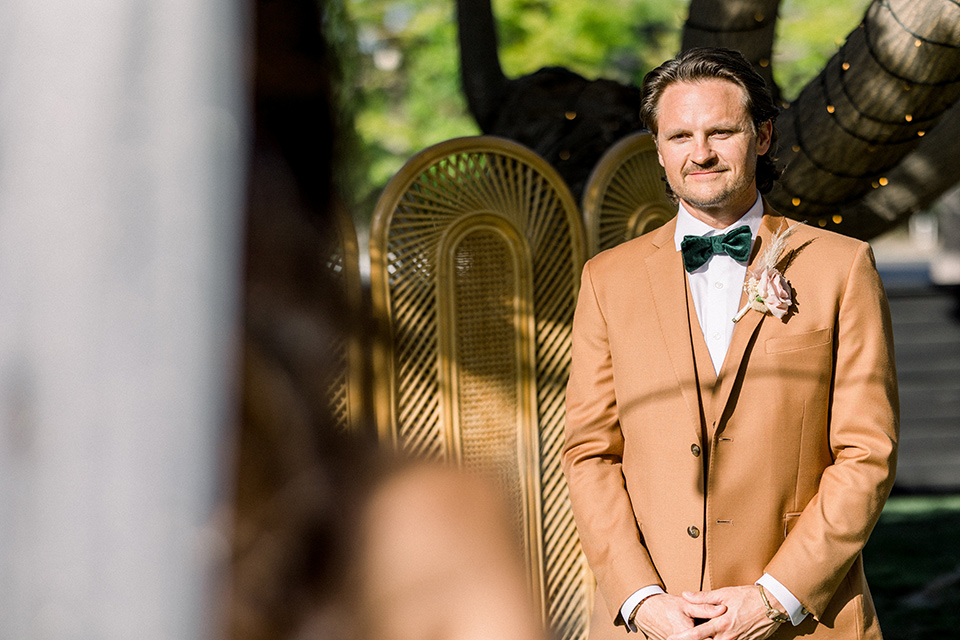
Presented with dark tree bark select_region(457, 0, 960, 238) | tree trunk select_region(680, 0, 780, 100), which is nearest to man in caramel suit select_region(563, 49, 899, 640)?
dark tree bark select_region(457, 0, 960, 238)

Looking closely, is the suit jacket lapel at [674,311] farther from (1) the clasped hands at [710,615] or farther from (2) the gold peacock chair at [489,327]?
(2) the gold peacock chair at [489,327]

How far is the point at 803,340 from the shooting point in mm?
1791

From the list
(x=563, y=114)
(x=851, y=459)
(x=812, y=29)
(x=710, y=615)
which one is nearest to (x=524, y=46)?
(x=812, y=29)

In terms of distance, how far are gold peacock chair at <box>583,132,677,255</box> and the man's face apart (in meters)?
1.39

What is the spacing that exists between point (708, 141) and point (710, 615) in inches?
37.5

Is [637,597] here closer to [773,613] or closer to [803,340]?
[773,613]

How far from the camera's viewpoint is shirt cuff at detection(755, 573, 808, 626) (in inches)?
68.2

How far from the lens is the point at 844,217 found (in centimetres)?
389

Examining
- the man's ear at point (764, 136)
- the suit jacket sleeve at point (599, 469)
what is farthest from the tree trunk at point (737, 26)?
the suit jacket sleeve at point (599, 469)

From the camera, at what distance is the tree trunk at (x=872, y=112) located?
9.36ft

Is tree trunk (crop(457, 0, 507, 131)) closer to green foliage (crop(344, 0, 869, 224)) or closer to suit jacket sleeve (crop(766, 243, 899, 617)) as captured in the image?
suit jacket sleeve (crop(766, 243, 899, 617))

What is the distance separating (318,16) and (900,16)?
1865 mm

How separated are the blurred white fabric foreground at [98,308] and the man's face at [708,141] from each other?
1.10 meters

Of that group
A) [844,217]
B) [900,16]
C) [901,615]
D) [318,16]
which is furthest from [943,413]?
[318,16]
